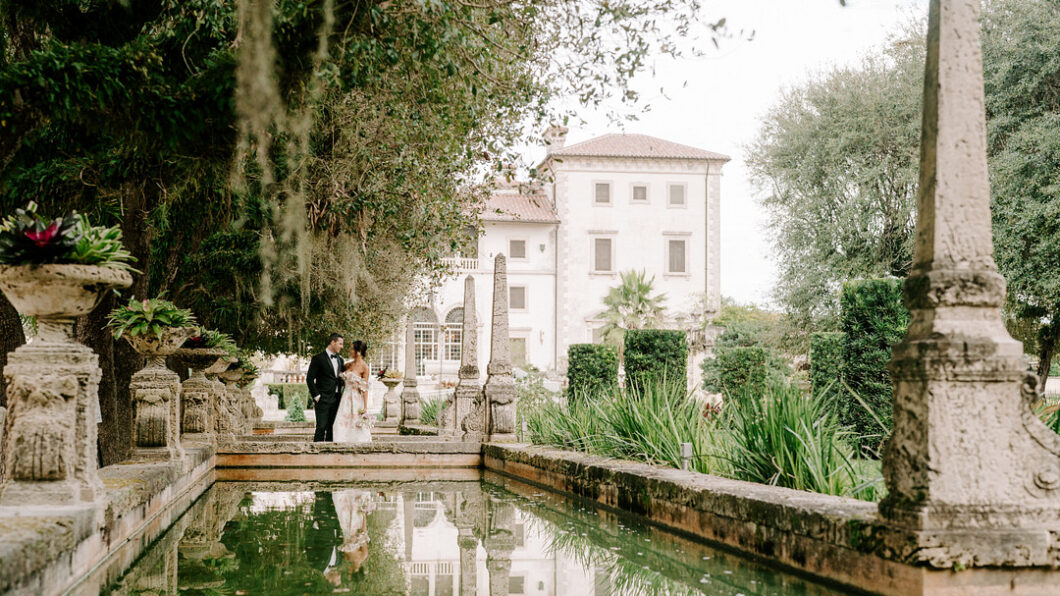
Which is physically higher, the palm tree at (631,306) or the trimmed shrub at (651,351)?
the palm tree at (631,306)

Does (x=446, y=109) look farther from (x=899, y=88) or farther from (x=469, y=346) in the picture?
(x=899, y=88)

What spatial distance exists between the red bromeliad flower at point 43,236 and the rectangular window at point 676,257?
1570 inches

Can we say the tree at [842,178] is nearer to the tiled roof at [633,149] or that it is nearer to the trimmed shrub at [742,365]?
the trimmed shrub at [742,365]

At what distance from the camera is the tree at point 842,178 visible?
21.7 meters

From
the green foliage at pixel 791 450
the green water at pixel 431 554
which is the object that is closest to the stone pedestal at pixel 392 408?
the green water at pixel 431 554

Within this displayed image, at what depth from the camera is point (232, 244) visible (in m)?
10.5

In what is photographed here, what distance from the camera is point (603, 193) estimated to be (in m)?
43.6

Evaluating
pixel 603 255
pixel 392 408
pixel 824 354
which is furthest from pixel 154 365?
pixel 603 255

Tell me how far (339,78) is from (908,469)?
14.9 feet

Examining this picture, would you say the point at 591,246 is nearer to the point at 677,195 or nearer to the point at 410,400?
the point at 677,195

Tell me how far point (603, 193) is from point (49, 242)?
3957 cm

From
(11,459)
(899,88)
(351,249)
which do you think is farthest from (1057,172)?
(11,459)

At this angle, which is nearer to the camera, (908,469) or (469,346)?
(908,469)

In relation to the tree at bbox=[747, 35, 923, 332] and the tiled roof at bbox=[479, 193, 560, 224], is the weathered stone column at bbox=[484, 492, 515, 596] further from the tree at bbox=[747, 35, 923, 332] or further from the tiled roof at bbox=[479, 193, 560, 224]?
the tiled roof at bbox=[479, 193, 560, 224]
